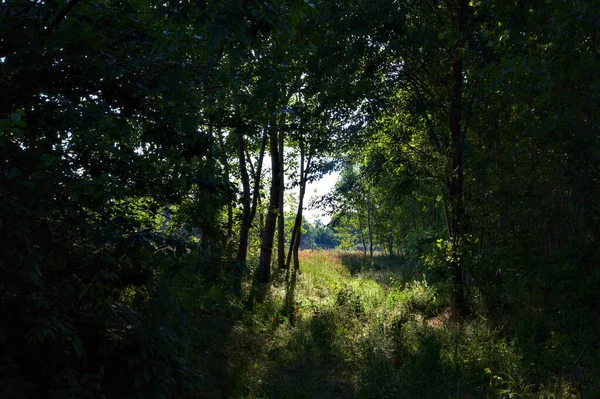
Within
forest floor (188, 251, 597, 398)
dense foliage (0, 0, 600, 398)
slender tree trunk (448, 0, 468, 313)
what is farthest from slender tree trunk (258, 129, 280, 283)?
dense foliage (0, 0, 600, 398)

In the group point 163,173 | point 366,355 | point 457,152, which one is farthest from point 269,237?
point 163,173

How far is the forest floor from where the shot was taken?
231 inches

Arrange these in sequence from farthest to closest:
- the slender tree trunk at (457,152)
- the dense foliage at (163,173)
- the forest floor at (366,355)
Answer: the slender tree trunk at (457,152) < the forest floor at (366,355) < the dense foliage at (163,173)

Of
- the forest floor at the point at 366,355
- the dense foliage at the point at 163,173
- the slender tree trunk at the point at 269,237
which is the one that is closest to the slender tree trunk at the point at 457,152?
the forest floor at the point at 366,355

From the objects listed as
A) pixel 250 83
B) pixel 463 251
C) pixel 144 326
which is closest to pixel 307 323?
pixel 463 251

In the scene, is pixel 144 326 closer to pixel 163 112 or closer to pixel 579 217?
pixel 163 112

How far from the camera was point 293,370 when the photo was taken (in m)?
7.25

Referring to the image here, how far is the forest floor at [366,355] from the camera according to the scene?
5.86 metres

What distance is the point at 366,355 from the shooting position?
759 cm

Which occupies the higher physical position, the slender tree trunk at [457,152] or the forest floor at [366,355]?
the slender tree trunk at [457,152]

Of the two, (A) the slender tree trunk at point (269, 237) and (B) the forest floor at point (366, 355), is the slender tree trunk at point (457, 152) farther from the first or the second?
(A) the slender tree trunk at point (269, 237)

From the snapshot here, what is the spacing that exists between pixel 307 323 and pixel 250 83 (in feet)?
23.3

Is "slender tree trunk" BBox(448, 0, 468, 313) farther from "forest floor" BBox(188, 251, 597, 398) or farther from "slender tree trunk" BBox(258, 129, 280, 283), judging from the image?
"slender tree trunk" BBox(258, 129, 280, 283)

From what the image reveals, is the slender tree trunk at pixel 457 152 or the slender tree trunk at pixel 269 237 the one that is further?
the slender tree trunk at pixel 269 237
